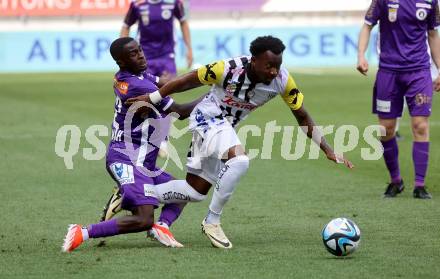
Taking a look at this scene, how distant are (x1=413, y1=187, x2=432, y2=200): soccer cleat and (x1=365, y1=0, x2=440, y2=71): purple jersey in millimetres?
1276

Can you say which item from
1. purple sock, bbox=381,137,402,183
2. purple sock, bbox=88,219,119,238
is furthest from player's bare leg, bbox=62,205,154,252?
purple sock, bbox=381,137,402,183

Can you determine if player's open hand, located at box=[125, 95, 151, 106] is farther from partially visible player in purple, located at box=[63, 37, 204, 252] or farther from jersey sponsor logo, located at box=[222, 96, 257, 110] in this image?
jersey sponsor logo, located at box=[222, 96, 257, 110]

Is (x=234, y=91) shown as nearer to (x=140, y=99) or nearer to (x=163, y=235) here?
(x=140, y=99)

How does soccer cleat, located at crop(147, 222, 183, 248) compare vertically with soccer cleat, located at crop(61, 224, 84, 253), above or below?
below

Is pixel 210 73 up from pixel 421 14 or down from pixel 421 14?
up

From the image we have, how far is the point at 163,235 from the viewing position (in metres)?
8.63

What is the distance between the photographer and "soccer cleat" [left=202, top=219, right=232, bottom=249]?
27.9ft

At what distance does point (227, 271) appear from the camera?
24.9 feet

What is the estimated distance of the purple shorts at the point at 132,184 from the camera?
339 inches

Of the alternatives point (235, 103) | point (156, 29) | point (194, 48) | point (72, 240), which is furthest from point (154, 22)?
point (194, 48)

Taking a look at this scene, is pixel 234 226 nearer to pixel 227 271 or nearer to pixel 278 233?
pixel 278 233

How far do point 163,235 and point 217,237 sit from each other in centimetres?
45

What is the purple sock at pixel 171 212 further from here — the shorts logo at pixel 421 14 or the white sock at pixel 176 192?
the shorts logo at pixel 421 14

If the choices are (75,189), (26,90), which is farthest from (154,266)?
(26,90)
